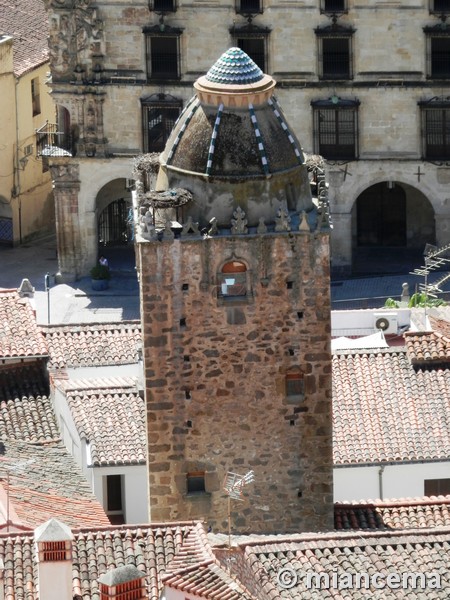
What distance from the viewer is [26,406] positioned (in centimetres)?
7719

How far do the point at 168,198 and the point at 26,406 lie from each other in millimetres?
16556

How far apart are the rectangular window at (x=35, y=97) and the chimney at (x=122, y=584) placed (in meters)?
57.2

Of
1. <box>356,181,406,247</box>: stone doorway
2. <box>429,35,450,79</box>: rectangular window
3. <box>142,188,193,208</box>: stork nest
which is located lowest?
<box>356,181,406,247</box>: stone doorway

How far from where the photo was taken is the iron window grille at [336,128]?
103375 mm

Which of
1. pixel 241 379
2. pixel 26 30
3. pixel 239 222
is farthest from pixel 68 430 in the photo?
pixel 26 30

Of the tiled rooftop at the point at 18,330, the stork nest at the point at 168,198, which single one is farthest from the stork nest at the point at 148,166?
the tiled rooftop at the point at 18,330

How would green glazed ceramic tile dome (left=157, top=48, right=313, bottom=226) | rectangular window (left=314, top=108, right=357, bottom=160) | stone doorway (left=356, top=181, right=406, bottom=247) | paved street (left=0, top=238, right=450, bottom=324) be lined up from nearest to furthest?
green glazed ceramic tile dome (left=157, top=48, right=313, bottom=226) < paved street (left=0, top=238, right=450, bottom=324) < rectangular window (left=314, top=108, right=357, bottom=160) < stone doorway (left=356, top=181, right=406, bottom=247)

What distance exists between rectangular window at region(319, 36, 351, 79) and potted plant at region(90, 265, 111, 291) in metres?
11.5

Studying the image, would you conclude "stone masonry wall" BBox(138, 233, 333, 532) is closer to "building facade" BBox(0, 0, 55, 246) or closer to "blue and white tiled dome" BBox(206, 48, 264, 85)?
"blue and white tiled dome" BBox(206, 48, 264, 85)

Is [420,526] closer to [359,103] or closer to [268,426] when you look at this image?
[268,426]

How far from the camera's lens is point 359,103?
4080 inches

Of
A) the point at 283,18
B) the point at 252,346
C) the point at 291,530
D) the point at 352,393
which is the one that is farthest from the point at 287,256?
the point at 283,18

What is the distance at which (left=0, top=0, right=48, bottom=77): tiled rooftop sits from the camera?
11056cm

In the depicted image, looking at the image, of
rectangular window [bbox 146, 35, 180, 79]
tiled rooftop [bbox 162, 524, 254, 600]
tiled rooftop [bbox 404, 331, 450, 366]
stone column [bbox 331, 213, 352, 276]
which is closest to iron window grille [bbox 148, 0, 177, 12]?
rectangular window [bbox 146, 35, 180, 79]
